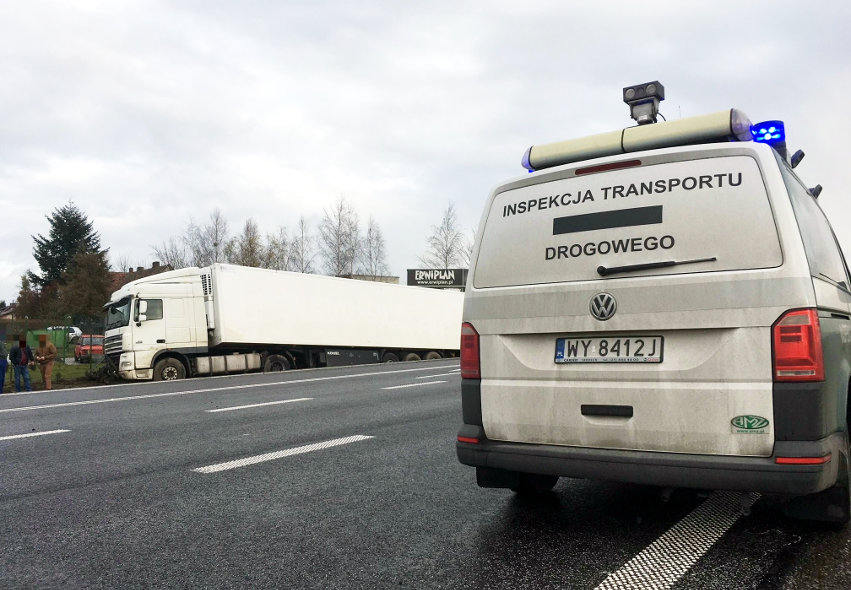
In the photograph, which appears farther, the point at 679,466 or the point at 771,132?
the point at 771,132

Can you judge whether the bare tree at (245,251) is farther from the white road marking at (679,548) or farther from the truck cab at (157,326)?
the white road marking at (679,548)

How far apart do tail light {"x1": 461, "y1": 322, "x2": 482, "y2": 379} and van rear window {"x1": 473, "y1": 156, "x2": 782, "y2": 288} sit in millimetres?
284

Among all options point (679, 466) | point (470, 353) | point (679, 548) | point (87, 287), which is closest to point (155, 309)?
point (470, 353)

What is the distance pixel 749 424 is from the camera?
3182mm

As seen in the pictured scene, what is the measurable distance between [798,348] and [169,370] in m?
20.2

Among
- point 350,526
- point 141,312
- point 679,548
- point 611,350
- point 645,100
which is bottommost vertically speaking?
point 679,548

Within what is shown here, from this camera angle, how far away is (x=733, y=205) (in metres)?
3.34

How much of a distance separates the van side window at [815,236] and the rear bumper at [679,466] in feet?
2.92

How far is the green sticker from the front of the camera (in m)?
3.16

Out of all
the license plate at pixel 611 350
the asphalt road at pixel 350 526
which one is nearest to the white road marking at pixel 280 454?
the asphalt road at pixel 350 526

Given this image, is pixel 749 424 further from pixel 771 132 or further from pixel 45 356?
pixel 45 356

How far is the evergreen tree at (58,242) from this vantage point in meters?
70.3

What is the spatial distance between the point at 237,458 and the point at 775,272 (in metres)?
4.64

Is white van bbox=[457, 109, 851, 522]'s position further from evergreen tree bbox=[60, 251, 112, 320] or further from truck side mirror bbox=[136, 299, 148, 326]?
evergreen tree bbox=[60, 251, 112, 320]
